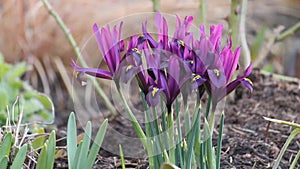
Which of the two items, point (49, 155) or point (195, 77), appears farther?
point (49, 155)

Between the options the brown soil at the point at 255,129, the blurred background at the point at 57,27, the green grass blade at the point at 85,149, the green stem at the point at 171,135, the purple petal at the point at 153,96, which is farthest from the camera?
the blurred background at the point at 57,27

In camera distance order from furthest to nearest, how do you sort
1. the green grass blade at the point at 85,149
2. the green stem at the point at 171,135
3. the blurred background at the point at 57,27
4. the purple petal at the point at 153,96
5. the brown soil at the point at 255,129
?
the blurred background at the point at 57,27, the brown soil at the point at 255,129, the green grass blade at the point at 85,149, the green stem at the point at 171,135, the purple petal at the point at 153,96

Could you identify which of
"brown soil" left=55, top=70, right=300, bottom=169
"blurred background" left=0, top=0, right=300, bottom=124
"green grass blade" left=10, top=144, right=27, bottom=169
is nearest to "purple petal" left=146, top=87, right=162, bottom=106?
"green grass blade" left=10, top=144, right=27, bottom=169

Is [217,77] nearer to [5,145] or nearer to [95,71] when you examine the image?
[95,71]

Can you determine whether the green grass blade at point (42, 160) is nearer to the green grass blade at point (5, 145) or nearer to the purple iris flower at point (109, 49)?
the green grass blade at point (5, 145)

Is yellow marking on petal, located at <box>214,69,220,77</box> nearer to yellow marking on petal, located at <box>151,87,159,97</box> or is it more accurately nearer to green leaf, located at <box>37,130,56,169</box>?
yellow marking on petal, located at <box>151,87,159,97</box>

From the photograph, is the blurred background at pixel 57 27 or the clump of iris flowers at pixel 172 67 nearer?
the clump of iris flowers at pixel 172 67

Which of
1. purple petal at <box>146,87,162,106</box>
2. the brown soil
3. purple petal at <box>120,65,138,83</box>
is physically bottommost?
the brown soil

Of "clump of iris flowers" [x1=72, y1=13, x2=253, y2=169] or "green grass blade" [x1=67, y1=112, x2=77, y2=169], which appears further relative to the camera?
"green grass blade" [x1=67, y1=112, x2=77, y2=169]

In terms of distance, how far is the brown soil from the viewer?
1.68 metres

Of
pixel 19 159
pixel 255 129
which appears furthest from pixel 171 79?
pixel 255 129

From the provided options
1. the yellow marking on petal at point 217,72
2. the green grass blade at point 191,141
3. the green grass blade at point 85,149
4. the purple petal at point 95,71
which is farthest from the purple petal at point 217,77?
the green grass blade at point 85,149

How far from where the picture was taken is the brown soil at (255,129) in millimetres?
1677

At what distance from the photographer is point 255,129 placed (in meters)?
2.01
